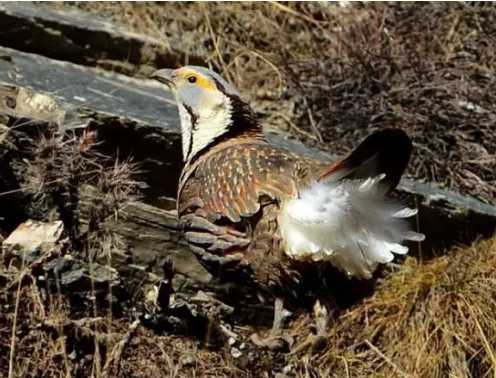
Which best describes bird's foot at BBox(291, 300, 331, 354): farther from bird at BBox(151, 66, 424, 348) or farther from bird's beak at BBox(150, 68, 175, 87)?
bird's beak at BBox(150, 68, 175, 87)

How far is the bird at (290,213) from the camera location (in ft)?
12.3

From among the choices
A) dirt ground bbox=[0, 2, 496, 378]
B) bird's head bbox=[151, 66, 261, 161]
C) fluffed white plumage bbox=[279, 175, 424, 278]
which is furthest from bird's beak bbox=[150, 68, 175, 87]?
fluffed white plumage bbox=[279, 175, 424, 278]

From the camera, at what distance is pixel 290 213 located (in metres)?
3.82

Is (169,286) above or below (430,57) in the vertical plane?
below

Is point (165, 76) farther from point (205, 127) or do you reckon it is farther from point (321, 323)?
point (321, 323)

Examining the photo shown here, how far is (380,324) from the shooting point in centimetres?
468

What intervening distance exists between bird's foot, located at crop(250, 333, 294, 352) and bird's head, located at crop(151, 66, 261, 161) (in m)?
0.83

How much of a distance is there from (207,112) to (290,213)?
956 mm

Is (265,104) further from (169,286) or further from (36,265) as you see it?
(36,265)

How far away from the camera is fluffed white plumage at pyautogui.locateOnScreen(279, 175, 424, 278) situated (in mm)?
3754

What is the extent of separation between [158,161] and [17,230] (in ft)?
2.66

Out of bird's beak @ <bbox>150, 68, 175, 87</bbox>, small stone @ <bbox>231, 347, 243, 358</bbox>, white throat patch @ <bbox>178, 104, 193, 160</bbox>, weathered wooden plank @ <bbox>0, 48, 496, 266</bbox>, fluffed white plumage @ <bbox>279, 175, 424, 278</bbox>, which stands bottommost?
small stone @ <bbox>231, 347, 243, 358</bbox>

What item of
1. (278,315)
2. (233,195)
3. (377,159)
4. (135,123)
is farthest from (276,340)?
(135,123)

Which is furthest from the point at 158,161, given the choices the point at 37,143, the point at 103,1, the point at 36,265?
the point at 103,1
